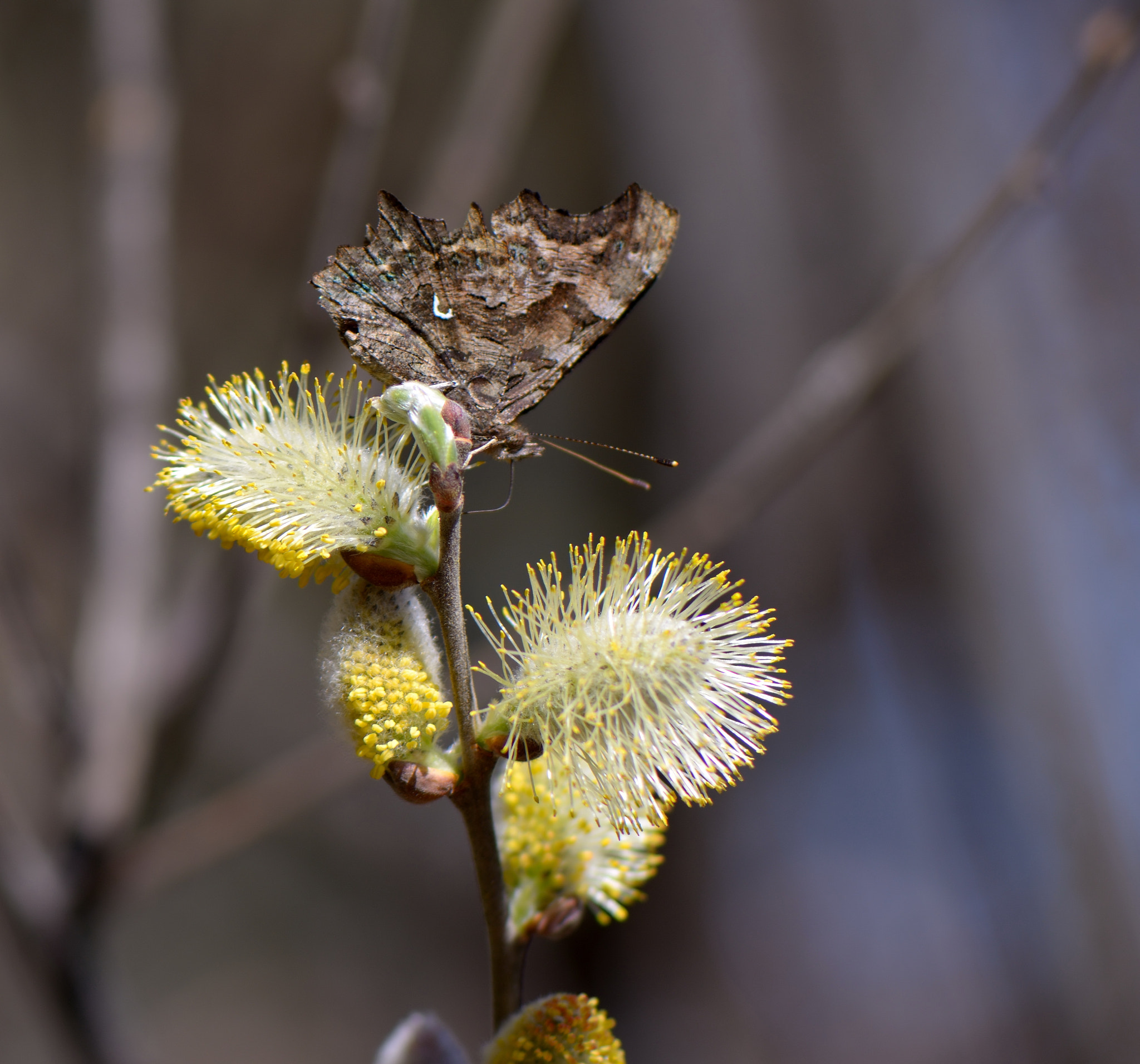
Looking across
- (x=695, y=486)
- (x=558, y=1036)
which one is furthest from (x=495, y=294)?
(x=695, y=486)

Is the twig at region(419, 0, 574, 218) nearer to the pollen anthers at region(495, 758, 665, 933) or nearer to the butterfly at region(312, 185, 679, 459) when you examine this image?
the butterfly at region(312, 185, 679, 459)

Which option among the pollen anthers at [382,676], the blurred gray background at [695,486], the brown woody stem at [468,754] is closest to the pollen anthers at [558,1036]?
the brown woody stem at [468,754]

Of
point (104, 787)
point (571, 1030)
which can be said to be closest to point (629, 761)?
point (571, 1030)

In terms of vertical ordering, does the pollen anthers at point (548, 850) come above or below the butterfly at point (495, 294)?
below

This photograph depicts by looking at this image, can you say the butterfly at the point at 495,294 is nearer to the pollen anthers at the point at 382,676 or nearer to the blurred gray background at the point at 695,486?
the pollen anthers at the point at 382,676

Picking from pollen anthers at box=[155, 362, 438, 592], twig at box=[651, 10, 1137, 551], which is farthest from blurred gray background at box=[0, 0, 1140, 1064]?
pollen anthers at box=[155, 362, 438, 592]

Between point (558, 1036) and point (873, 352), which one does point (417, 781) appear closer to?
point (558, 1036)
